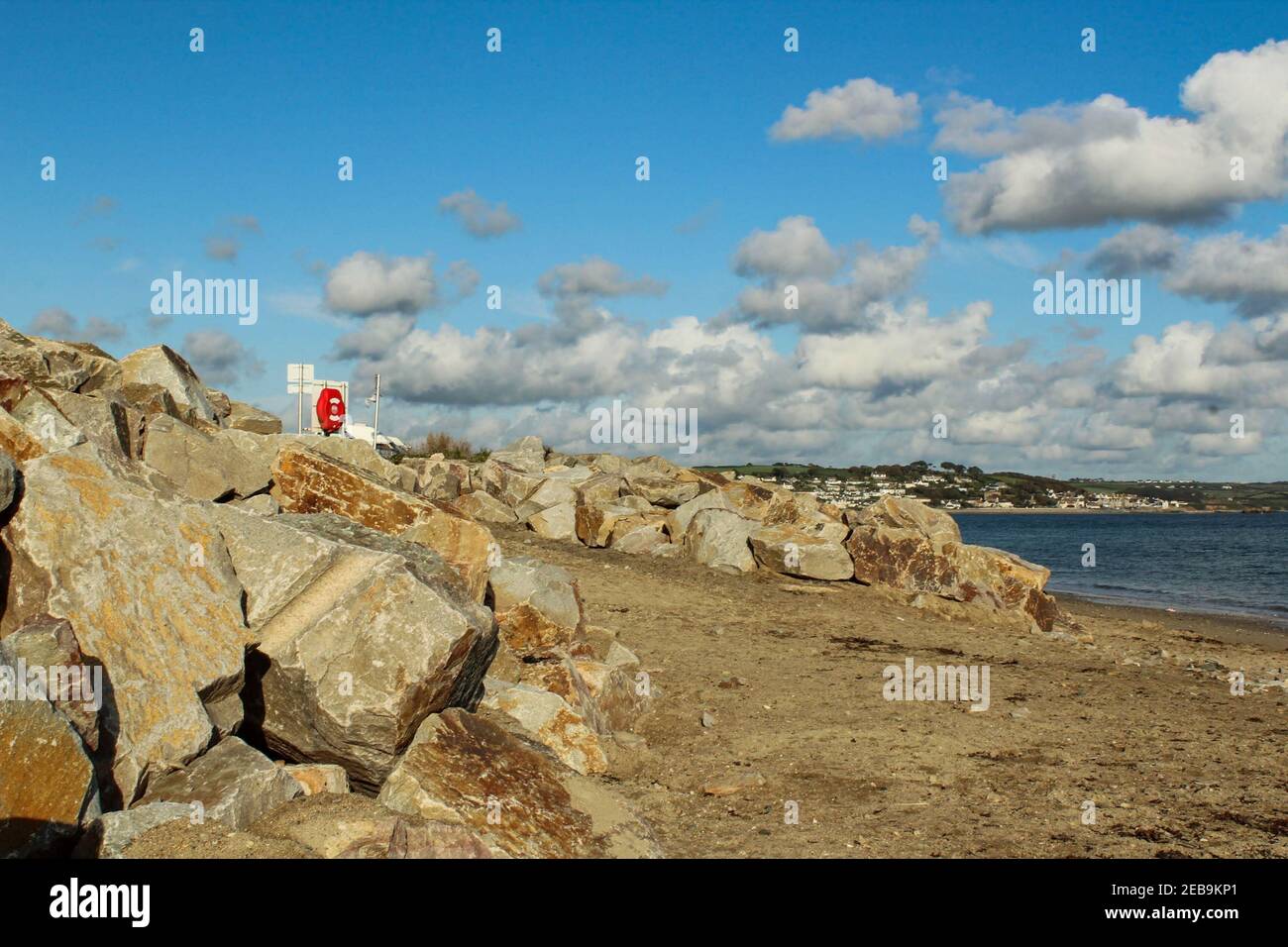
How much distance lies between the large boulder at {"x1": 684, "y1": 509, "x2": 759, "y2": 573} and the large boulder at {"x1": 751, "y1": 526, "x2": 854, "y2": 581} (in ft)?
1.40

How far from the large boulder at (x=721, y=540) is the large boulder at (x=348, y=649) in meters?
11.0

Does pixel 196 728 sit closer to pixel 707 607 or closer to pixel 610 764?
pixel 610 764

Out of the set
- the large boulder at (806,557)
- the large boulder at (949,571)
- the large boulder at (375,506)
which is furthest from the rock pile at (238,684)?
the large boulder at (949,571)

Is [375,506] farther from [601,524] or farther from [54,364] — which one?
[601,524]

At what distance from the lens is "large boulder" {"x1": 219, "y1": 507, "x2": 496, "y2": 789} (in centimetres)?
598

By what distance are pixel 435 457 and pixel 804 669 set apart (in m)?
13.3

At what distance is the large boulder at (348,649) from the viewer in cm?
598

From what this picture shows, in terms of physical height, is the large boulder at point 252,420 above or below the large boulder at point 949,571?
above

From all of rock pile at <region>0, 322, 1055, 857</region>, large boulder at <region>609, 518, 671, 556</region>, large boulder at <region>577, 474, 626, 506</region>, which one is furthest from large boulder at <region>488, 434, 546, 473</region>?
rock pile at <region>0, 322, 1055, 857</region>

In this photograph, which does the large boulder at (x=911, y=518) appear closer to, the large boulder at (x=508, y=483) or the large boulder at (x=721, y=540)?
→ the large boulder at (x=721, y=540)

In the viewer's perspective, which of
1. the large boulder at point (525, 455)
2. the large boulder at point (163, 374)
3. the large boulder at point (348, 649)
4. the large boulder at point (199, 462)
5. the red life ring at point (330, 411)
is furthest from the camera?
the large boulder at point (525, 455)

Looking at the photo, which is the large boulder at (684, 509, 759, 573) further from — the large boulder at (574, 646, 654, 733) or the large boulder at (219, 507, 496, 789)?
the large boulder at (219, 507, 496, 789)
